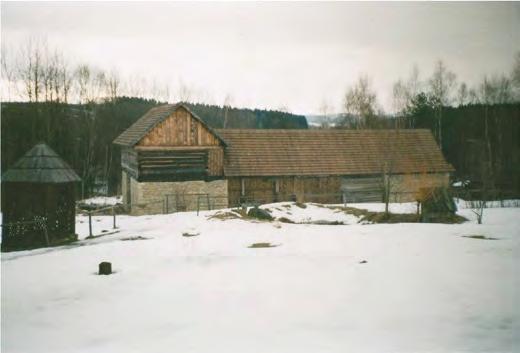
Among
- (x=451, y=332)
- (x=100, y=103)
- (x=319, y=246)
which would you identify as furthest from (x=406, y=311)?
(x=100, y=103)

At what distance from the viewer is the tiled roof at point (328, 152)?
884 inches

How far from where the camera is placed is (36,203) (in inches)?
467

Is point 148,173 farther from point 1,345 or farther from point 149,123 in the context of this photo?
point 1,345

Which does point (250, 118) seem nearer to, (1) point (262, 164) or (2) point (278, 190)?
(1) point (262, 164)

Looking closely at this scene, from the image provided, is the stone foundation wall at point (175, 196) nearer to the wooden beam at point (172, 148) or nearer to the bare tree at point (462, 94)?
the wooden beam at point (172, 148)

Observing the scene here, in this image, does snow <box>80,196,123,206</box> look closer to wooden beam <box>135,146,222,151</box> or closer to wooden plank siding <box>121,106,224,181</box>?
wooden plank siding <box>121,106,224,181</box>

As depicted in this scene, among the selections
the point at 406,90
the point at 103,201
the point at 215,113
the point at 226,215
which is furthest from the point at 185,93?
the point at 406,90

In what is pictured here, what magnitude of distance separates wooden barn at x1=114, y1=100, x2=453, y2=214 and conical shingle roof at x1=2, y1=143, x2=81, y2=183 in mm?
7061

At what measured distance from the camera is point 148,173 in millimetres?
20547

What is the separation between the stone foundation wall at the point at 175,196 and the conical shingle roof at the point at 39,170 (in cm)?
754

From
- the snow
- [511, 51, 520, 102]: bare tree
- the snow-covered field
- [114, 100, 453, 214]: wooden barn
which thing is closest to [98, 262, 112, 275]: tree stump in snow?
the snow-covered field

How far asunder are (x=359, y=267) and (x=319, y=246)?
1731mm

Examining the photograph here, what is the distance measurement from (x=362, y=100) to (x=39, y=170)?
28.6 ft

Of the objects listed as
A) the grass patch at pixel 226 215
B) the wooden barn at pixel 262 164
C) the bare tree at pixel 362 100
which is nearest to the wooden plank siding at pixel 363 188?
the wooden barn at pixel 262 164
